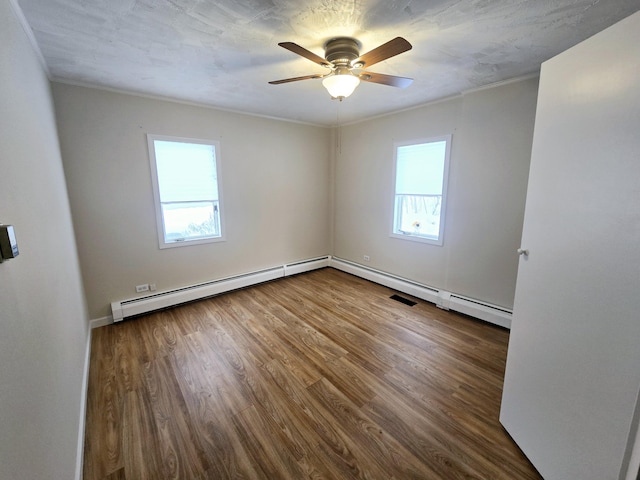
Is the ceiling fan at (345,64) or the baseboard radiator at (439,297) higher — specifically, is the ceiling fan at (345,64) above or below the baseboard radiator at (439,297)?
above

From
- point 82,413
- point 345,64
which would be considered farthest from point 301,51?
point 82,413

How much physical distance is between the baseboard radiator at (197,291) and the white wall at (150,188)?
0.33 feet

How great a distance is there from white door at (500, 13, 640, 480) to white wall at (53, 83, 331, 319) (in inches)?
134

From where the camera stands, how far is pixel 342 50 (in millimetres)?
1891

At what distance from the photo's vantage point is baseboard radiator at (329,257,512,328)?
117 inches

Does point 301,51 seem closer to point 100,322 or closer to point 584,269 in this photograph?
point 584,269

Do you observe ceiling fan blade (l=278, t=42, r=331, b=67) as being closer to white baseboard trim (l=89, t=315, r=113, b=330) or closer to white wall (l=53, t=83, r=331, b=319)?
white wall (l=53, t=83, r=331, b=319)

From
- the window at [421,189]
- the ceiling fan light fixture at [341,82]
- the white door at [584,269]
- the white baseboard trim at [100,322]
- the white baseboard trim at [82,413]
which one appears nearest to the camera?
the white door at [584,269]

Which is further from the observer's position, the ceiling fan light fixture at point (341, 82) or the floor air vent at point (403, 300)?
Answer: the floor air vent at point (403, 300)

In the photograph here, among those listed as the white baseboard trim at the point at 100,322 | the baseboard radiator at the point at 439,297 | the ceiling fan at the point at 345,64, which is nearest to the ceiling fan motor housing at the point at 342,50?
the ceiling fan at the point at 345,64

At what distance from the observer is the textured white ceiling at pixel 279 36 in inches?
59.9

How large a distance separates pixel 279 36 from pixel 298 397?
103 inches

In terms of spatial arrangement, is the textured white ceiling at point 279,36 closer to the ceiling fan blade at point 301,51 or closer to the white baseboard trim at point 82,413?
the ceiling fan blade at point 301,51

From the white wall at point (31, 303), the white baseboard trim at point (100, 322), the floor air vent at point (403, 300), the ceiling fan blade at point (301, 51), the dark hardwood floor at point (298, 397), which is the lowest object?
the dark hardwood floor at point (298, 397)
